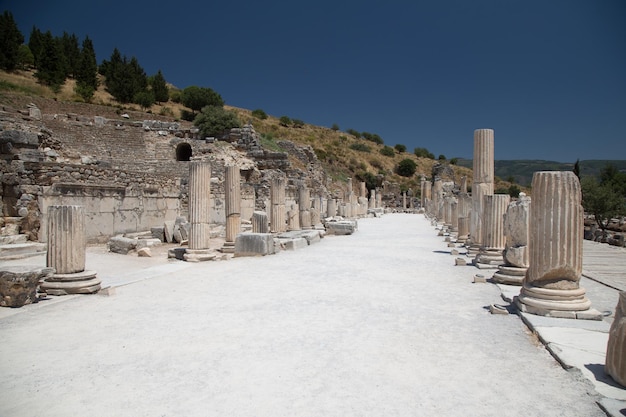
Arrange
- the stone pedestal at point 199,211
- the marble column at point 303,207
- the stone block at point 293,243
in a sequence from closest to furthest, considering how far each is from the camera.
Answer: the stone pedestal at point 199,211, the stone block at point 293,243, the marble column at point 303,207

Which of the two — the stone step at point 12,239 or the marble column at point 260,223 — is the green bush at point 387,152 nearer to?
the marble column at point 260,223

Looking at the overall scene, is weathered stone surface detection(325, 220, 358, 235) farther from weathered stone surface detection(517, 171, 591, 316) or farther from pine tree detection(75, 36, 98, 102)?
pine tree detection(75, 36, 98, 102)

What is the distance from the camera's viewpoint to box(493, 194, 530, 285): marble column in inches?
303

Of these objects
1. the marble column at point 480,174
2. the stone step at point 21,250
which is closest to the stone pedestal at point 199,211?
the stone step at point 21,250

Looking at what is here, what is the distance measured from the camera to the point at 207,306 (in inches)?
246

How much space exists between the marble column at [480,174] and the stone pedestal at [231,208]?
277 inches

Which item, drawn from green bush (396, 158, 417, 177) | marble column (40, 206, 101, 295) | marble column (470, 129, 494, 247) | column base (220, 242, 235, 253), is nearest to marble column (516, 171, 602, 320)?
marble column (470, 129, 494, 247)

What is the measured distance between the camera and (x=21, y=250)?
11.0 m

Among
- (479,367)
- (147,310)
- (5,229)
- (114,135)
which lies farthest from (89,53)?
(479,367)

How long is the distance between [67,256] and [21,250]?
5.16 metres

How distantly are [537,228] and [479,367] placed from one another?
2.57m

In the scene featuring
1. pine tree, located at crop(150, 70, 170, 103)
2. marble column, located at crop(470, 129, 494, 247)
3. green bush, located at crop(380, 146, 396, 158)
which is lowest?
marble column, located at crop(470, 129, 494, 247)

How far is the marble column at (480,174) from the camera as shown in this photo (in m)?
11.9

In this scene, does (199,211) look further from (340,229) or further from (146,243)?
(340,229)
